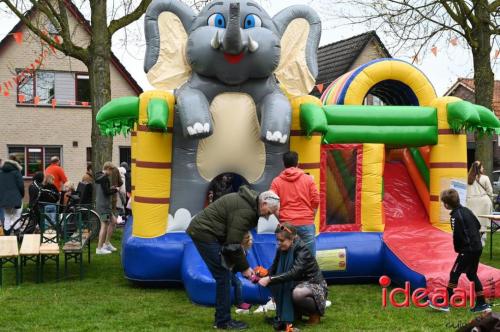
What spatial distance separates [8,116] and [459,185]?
53.6 ft

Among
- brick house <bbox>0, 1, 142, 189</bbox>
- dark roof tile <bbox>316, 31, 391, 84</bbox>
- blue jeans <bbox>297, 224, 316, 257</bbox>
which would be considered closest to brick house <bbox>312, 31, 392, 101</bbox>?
dark roof tile <bbox>316, 31, 391, 84</bbox>

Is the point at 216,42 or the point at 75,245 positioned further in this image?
the point at 75,245

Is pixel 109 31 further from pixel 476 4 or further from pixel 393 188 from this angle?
pixel 476 4

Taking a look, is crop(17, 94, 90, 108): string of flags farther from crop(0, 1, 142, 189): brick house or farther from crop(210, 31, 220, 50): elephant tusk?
crop(210, 31, 220, 50): elephant tusk

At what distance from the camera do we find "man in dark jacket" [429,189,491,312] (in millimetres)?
6164

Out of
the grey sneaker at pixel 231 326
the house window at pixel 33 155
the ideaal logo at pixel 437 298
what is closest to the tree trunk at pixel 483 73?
the ideaal logo at pixel 437 298

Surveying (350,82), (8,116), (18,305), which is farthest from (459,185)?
(8,116)

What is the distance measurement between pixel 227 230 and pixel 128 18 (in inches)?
305

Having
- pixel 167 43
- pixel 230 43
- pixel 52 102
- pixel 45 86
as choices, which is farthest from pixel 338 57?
pixel 230 43

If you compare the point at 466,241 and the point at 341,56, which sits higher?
the point at 341,56

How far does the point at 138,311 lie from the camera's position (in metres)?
6.50

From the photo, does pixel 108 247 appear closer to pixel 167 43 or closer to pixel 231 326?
pixel 167 43

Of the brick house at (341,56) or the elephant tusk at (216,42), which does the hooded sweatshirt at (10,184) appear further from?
the brick house at (341,56)

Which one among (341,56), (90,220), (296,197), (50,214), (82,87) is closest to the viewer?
(296,197)
